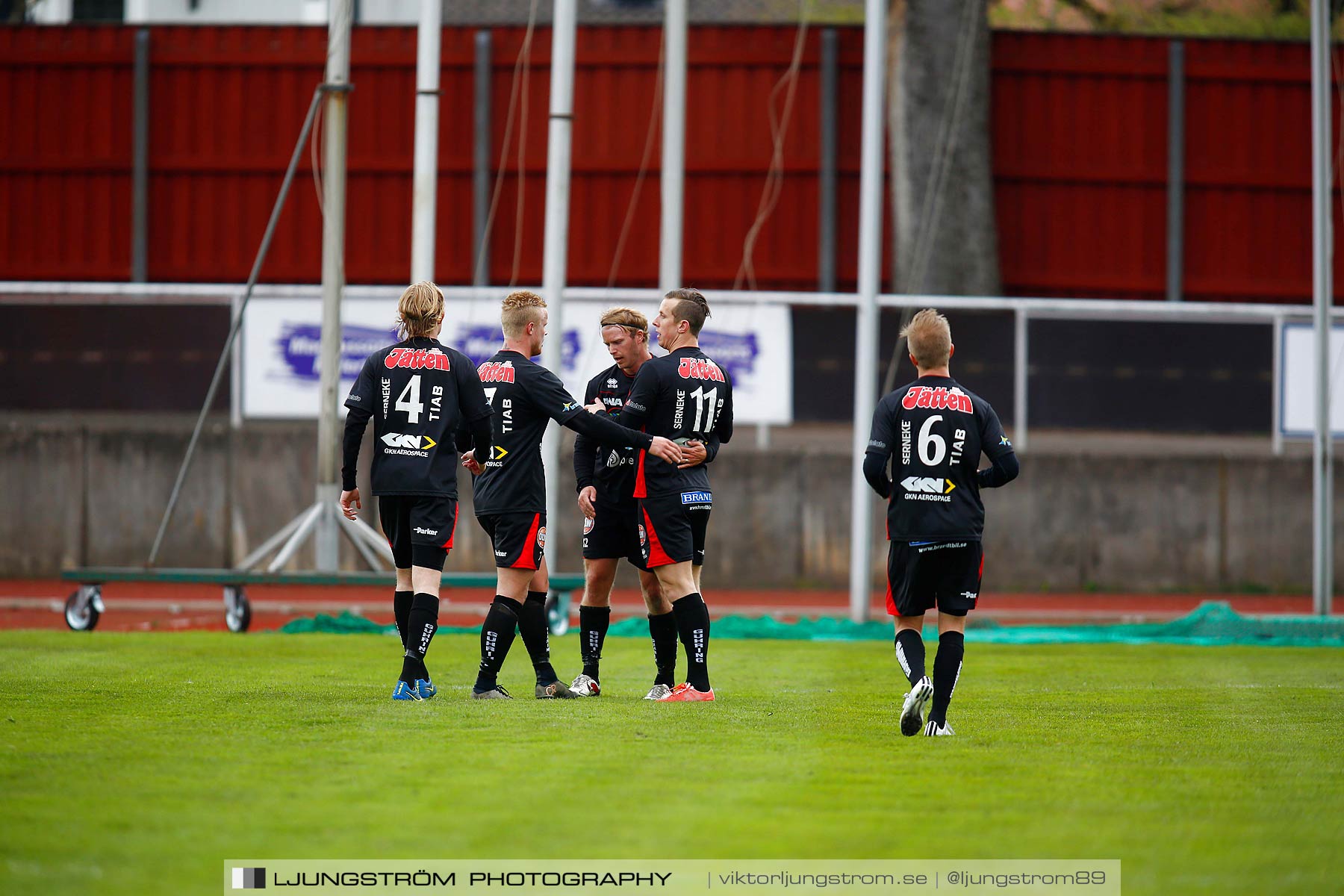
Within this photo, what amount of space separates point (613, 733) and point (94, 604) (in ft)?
26.3

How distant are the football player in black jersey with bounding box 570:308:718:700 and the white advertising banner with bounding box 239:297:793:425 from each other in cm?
1110

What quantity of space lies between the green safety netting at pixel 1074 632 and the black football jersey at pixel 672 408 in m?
5.72

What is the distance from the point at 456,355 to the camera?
8250mm

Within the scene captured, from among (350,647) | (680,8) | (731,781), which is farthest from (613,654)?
(680,8)

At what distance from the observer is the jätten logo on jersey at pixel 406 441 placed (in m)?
8.09

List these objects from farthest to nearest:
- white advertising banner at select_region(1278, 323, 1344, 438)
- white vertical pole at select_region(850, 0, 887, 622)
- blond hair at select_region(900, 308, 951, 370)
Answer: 1. white advertising banner at select_region(1278, 323, 1344, 438)
2. white vertical pole at select_region(850, 0, 887, 622)
3. blond hair at select_region(900, 308, 951, 370)

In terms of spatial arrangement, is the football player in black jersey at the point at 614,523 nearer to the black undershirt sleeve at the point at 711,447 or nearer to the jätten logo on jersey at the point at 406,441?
the black undershirt sleeve at the point at 711,447

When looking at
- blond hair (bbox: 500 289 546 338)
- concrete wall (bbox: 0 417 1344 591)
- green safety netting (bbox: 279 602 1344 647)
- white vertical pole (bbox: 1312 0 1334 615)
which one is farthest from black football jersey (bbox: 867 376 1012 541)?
concrete wall (bbox: 0 417 1344 591)

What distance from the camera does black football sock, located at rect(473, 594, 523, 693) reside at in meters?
8.12

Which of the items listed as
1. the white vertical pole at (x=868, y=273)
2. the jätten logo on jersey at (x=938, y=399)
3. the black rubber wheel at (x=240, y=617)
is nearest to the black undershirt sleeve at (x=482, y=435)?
the jätten logo on jersey at (x=938, y=399)

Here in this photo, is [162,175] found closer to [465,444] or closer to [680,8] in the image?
[680,8]

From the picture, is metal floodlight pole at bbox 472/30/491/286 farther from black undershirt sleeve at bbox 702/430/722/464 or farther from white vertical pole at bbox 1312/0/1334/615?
black undershirt sleeve at bbox 702/430/722/464

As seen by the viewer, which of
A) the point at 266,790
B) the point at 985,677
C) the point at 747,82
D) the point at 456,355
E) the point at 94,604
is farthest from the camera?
the point at 747,82

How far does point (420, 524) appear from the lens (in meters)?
8.09
